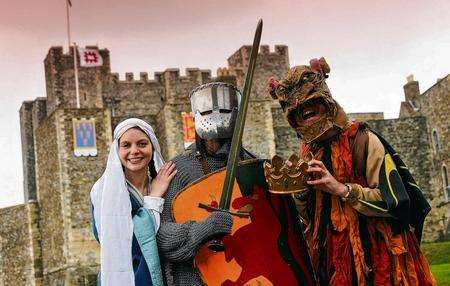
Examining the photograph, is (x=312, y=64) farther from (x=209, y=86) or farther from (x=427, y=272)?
(x=427, y=272)

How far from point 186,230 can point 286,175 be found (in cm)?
66

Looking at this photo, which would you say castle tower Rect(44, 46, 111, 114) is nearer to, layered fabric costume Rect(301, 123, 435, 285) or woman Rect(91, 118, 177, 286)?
woman Rect(91, 118, 177, 286)

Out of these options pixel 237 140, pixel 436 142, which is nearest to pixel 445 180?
pixel 436 142

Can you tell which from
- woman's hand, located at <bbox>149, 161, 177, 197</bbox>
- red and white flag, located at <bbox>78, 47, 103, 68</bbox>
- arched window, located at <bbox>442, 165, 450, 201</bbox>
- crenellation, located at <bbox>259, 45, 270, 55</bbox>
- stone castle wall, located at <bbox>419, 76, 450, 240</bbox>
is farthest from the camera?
crenellation, located at <bbox>259, 45, 270, 55</bbox>

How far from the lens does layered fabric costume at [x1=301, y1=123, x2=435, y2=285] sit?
5.22 metres

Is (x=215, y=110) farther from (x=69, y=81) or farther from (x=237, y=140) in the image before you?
(x=69, y=81)

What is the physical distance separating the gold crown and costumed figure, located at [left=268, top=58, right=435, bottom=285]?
1.5 inches

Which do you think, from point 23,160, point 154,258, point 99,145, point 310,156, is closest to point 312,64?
point 310,156

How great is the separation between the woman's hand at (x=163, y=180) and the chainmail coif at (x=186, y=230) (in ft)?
0.10

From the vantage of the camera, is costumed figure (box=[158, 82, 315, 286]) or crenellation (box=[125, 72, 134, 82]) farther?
crenellation (box=[125, 72, 134, 82])

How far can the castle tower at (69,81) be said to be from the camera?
43.5 m

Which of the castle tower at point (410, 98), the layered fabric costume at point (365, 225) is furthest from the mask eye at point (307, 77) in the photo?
the castle tower at point (410, 98)

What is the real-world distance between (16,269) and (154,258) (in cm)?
3257

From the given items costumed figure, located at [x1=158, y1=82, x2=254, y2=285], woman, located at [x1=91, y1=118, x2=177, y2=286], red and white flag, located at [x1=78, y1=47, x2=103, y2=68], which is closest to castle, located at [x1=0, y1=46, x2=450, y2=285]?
red and white flag, located at [x1=78, y1=47, x2=103, y2=68]
